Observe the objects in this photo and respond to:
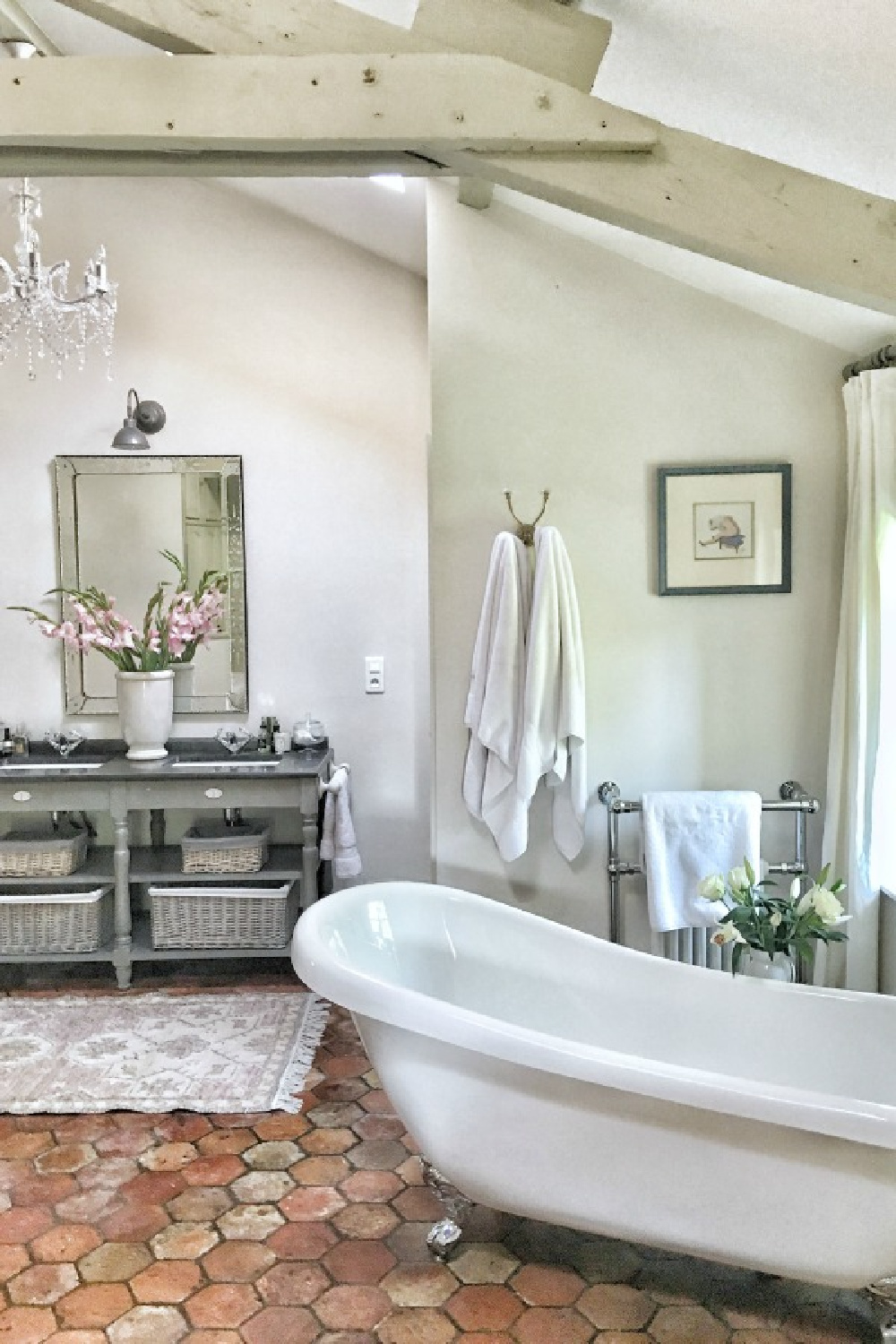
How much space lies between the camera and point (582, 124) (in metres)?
2.28

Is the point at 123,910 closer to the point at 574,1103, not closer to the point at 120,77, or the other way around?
the point at 574,1103

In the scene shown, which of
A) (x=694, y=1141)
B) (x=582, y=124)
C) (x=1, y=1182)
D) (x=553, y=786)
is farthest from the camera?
(x=553, y=786)

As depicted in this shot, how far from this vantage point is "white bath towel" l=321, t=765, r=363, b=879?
4.05m

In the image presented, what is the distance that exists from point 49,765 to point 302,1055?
1390 millimetres

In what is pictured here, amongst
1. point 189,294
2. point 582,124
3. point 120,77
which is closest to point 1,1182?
point 120,77

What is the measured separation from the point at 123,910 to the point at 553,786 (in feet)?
5.20

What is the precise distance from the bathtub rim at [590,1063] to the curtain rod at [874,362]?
1.60 meters

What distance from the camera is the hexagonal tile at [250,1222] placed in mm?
2553

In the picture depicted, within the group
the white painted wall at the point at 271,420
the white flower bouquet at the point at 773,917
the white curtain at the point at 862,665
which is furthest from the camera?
the white painted wall at the point at 271,420

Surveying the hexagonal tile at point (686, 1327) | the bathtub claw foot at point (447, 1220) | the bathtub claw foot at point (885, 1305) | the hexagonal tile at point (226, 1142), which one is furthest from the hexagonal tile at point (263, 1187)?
the bathtub claw foot at point (885, 1305)

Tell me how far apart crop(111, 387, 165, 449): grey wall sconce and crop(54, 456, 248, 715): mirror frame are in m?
0.12

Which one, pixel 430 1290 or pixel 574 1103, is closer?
pixel 574 1103

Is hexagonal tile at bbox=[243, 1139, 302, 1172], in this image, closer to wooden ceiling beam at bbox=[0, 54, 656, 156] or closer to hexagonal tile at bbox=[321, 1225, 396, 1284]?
hexagonal tile at bbox=[321, 1225, 396, 1284]

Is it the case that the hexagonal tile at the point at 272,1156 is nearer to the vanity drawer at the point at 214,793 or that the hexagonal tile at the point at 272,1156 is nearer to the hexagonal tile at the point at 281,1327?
the hexagonal tile at the point at 281,1327
